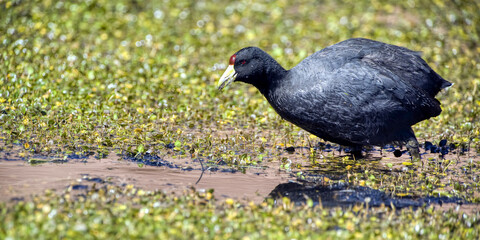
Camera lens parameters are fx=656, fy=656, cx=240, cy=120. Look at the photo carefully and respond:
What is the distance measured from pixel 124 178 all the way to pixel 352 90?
2.99m

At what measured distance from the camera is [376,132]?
842 cm

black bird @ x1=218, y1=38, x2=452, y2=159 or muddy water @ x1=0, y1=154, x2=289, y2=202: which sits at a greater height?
black bird @ x1=218, y1=38, x2=452, y2=159

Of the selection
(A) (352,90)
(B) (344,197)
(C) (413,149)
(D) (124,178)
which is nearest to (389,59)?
(A) (352,90)

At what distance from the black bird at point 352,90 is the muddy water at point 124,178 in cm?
97

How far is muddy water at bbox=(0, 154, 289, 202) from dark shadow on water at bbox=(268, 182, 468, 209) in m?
0.24

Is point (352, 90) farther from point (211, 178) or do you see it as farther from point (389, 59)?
point (211, 178)

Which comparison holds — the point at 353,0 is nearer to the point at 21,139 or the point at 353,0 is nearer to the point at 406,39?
the point at 406,39

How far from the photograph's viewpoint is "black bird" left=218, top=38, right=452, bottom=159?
8.22m

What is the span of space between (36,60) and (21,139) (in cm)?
381

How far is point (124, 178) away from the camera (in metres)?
7.43

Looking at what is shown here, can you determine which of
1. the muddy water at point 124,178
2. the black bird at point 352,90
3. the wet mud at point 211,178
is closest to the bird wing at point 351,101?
the black bird at point 352,90

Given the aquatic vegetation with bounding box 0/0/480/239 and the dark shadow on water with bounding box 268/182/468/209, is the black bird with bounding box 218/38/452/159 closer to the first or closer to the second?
the aquatic vegetation with bounding box 0/0/480/239

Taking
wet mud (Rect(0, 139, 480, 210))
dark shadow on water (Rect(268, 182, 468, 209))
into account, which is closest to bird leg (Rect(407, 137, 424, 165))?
wet mud (Rect(0, 139, 480, 210))

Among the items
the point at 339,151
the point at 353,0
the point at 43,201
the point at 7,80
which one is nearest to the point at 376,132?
the point at 339,151
